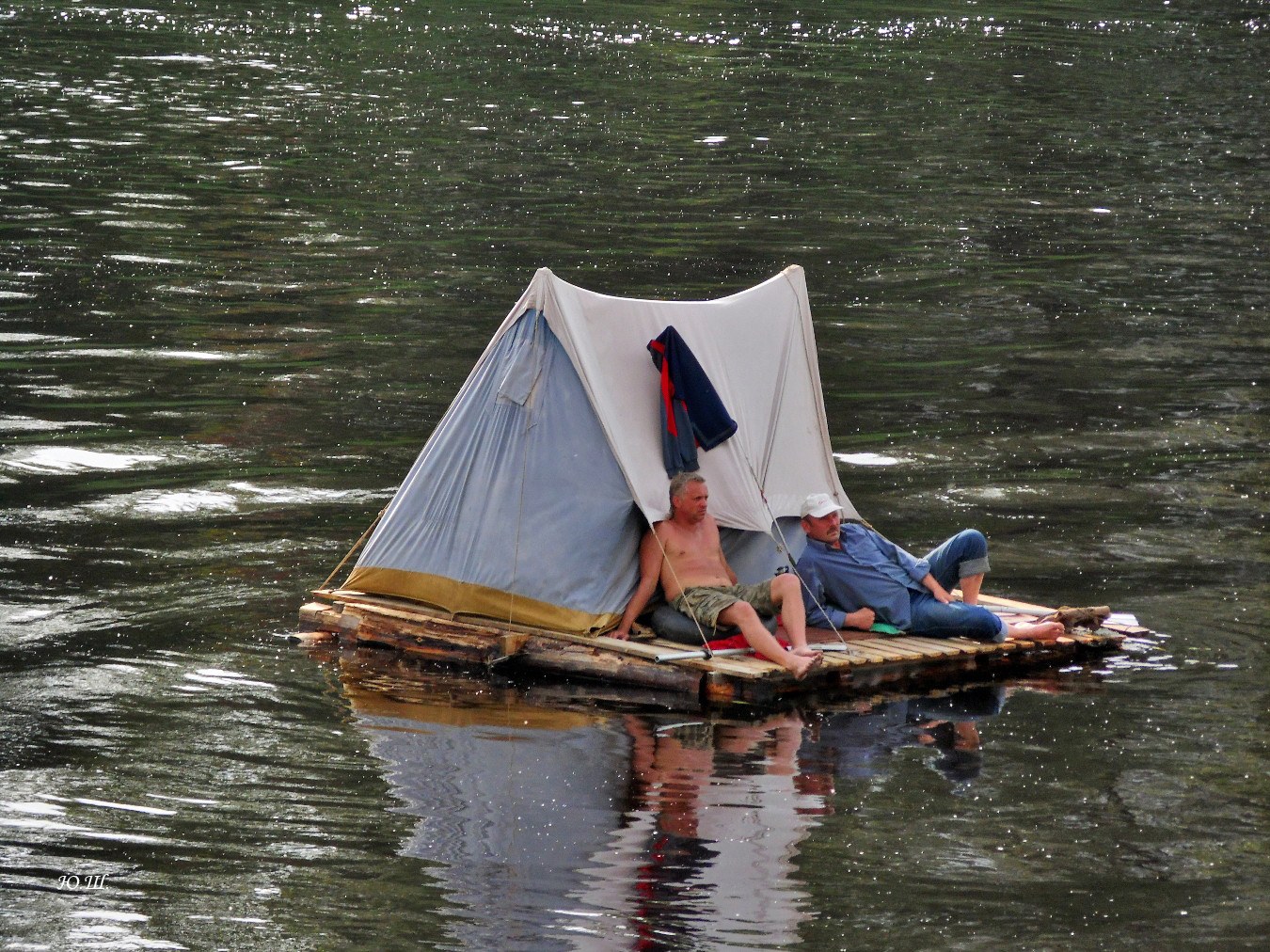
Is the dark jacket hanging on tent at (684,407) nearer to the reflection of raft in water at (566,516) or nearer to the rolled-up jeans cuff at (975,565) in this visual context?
the reflection of raft in water at (566,516)

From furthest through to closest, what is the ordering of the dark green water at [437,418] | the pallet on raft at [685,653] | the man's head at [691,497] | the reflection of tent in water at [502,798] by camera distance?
the man's head at [691,497] < the pallet on raft at [685,653] < the dark green water at [437,418] < the reflection of tent in water at [502,798]

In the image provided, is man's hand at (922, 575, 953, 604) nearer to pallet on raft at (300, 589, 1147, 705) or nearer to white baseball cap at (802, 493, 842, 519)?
pallet on raft at (300, 589, 1147, 705)

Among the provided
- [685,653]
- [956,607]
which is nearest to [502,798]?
[685,653]

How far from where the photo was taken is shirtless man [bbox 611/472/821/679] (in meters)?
12.0

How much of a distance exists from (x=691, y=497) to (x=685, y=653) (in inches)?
44.6

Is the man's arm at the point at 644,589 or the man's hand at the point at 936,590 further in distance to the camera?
the man's hand at the point at 936,590

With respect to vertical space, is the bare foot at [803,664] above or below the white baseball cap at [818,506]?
below

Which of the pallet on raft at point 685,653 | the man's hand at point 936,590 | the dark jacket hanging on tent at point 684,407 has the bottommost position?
the pallet on raft at point 685,653

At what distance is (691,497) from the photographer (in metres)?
12.5

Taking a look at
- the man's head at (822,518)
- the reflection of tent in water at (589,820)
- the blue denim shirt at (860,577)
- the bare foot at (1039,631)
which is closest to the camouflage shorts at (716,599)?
the blue denim shirt at (860,577)

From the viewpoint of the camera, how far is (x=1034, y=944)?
838 centimetres

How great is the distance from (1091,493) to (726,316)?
475 centimetres

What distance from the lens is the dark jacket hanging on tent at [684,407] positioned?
1310 centimetres

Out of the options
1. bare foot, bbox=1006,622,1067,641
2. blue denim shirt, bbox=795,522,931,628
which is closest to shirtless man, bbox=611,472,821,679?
blue denim shirt, bbox=795,522,931,628
